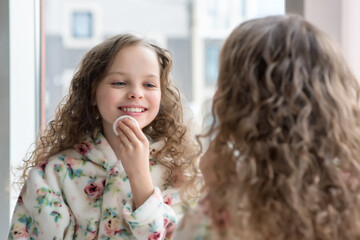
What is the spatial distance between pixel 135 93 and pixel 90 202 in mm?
292

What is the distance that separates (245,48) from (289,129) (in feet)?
0.52

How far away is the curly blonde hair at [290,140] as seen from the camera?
0.85 metres

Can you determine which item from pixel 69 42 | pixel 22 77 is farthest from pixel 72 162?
pixel 69 42

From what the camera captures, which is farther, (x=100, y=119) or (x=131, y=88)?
(x=100, y=119)

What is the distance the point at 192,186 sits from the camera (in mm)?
A: 1312

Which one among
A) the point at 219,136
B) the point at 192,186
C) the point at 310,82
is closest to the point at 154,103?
the point at 192,186

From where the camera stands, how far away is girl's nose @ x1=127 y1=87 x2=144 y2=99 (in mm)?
1273

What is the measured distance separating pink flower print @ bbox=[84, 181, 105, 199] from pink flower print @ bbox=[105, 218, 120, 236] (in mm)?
84

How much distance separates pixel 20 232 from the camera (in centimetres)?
129

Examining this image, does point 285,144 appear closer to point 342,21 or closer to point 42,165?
point 342,21

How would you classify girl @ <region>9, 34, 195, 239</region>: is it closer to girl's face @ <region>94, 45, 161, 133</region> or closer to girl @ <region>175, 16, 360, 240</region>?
girl's face @ <region>94, 45, 161, 133</region>

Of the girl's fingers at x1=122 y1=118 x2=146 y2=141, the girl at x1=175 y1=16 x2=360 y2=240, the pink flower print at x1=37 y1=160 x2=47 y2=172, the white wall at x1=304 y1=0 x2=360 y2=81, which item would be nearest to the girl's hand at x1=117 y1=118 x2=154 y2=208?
the girl's fingers at x1=122 y1=118 x2=146 y2=141

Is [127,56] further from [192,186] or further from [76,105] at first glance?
[192,186]

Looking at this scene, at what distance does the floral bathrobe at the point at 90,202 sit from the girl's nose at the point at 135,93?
15 centimetres
